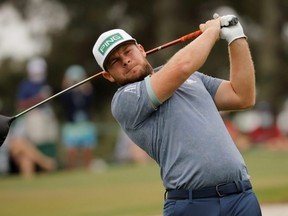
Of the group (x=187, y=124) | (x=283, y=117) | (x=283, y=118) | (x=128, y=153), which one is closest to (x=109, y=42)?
(x=187, y=124)

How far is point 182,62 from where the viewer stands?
4902 millimetres

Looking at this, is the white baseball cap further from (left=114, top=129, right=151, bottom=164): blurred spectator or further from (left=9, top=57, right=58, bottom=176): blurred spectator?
(left=114, top=129, right=151, bottom=164): blurred spectator

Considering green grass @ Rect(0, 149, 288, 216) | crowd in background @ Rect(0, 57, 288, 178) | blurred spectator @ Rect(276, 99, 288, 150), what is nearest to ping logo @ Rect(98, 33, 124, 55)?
green grass @ Rect(0, 149, 288, 216)

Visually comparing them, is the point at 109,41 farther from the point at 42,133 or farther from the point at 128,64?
the point at 42,133

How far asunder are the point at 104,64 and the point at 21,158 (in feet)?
37.4

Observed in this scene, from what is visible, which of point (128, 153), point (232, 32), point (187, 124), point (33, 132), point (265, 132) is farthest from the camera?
point (265, 132)

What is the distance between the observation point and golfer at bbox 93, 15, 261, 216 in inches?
194

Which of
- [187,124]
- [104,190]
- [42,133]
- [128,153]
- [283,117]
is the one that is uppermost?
[283,117]

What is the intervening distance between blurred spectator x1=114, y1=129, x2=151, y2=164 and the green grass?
1220mm

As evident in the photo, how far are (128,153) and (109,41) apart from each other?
14.0 metres

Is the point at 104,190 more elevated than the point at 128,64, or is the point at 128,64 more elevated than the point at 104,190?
the point at 104,190

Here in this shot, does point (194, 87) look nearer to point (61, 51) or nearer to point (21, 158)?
Answer: point (21, 158)

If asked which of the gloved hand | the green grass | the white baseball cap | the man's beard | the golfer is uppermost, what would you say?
the green grass

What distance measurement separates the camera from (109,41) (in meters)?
5.25
